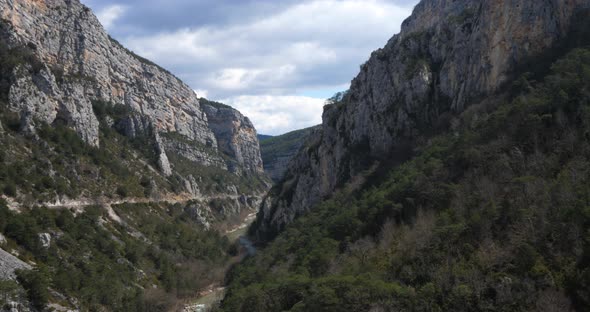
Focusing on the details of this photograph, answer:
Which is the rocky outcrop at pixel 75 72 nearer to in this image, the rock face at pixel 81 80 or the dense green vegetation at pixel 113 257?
the rock face at pixel 81 80

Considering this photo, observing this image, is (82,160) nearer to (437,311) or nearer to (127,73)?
(127,73)

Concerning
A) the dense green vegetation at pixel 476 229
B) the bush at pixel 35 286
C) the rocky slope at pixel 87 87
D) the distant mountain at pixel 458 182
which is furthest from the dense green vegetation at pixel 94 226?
the dense green vegetation at pixel 476 229

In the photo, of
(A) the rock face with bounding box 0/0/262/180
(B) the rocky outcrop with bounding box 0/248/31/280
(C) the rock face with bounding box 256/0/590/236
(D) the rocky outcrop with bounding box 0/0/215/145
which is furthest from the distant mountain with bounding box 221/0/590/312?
(D) the rocky outcrop with bounding box 0/0/215/145

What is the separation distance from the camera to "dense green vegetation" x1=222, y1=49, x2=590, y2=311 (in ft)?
104

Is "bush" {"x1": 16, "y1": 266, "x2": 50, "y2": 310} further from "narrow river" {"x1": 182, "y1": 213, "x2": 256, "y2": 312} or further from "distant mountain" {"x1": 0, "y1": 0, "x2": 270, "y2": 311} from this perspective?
"narrow river" {"x1": 182, "y1": 213, "x2": 256, "y2": 312}

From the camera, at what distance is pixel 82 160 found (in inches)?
3361

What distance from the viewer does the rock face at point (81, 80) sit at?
85062 mm

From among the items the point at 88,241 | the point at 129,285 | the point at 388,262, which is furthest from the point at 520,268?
the point at 88,241

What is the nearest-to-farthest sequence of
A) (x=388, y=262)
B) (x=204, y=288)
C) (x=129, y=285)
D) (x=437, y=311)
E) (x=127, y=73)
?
(x=437, y=311) < (x=388, y=262) < (x=129, y=285) < (x=204, y=288) < (x=127, y=73)

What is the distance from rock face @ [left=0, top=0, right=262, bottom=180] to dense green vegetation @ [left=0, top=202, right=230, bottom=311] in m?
20.5

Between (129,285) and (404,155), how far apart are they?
1760 inches

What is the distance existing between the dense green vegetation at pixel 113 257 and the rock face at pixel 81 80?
20468 mm

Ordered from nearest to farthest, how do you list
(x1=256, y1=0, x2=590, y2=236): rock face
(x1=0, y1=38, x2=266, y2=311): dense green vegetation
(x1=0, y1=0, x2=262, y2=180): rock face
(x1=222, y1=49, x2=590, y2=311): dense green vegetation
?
1. (x1=222, y1=49, x2=590, y2=311): dense green vegetation
2. (x1=0, y1=38, x2=266, y2=311): dense green vegetation
3. (x1=256, y1=0, x2=590, y2=236): rock face
4. (x1=0, y1=0, x2=262, y2=180): rock face

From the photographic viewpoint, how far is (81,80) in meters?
106
